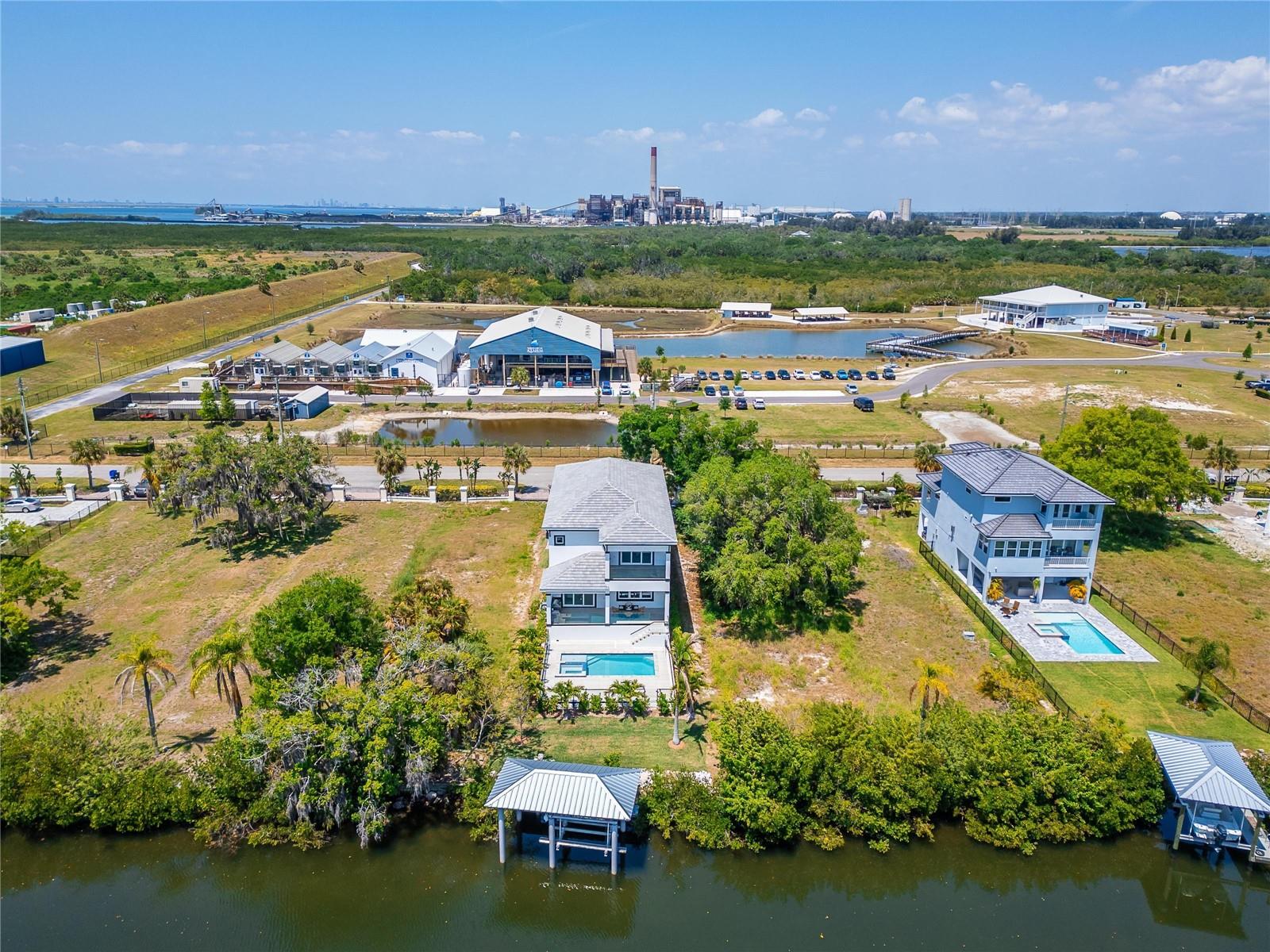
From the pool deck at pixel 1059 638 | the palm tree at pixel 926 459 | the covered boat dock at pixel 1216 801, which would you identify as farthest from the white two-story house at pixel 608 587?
the palm tree at pixel 926 459

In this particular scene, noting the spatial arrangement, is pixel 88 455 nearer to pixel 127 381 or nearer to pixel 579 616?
pixel 127 381

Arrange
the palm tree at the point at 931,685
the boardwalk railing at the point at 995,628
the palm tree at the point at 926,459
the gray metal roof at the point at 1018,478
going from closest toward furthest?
the palm tree at the point at 931,685, the boardwalk railing at the point at 995,628, the gray metal roof at the point at 1018,478, the palm tree at the point at 926,459

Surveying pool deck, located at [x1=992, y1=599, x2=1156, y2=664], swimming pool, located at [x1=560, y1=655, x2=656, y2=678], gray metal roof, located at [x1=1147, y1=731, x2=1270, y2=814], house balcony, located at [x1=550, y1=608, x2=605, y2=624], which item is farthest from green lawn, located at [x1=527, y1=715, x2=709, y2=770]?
pool deck, located at [x1=992, y1=599, x2=1156, y2=664]

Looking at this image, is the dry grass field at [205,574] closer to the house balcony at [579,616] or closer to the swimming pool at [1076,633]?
the house balcony at [579,616]

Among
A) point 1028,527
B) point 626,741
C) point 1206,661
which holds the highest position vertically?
point 1028,527

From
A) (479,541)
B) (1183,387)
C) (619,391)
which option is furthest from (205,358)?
(1183,387)

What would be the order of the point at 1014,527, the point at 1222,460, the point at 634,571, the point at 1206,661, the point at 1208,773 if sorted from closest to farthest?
the point at 1208,773 < the point at 1206,661 < the point at 634,571 < the point at 1014,527 < the point at 1222,460

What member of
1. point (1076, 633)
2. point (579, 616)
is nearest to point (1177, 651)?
point (1076, 633)
